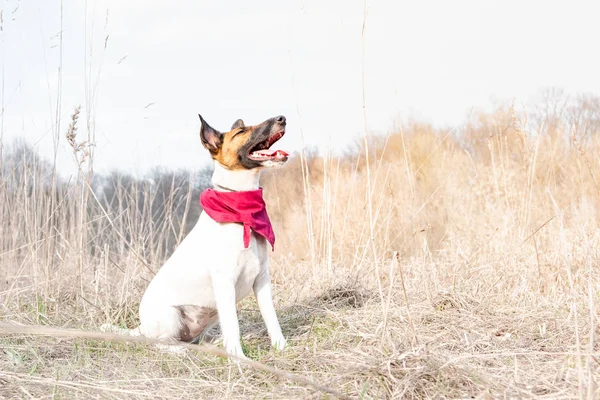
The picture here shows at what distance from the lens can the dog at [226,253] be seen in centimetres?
353

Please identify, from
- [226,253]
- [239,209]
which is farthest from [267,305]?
[239,209]

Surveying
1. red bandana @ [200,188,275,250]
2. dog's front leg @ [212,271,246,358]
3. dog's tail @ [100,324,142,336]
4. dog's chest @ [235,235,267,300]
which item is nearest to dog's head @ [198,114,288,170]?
red bandana @ [200,188,275,250]

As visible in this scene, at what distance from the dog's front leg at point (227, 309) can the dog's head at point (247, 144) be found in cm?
64

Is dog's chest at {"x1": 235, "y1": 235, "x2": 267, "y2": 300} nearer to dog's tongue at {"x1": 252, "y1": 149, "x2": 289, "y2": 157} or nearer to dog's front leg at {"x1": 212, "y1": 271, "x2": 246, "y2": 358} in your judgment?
dog's front leg at {"x1": 212, "y1": 271, "x2": 246, "y2": 358}

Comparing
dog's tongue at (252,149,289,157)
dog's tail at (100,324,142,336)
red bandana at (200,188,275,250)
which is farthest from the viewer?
dog's tail at (100,324,142,336)

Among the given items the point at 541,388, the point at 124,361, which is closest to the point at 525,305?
the point at 541,388

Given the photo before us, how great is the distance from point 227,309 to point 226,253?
1.03 ft

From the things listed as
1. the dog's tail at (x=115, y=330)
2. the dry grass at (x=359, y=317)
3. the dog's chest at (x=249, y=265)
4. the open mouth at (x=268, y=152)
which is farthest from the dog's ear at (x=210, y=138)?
the dog's tail at (x=115, y=330)

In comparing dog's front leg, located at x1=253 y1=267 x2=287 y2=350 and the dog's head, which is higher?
the dog's head

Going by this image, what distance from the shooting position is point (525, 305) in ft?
14.6

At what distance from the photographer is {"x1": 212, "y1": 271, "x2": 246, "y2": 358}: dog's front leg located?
350cm

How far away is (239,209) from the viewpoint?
141 inches

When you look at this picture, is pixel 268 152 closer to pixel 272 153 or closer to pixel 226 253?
pixel 272 153

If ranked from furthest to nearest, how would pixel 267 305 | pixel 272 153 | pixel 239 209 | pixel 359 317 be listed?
1. pixel 359 317
2. pixel 267 305
3. pixel 239 209
4. pixel 272 153
